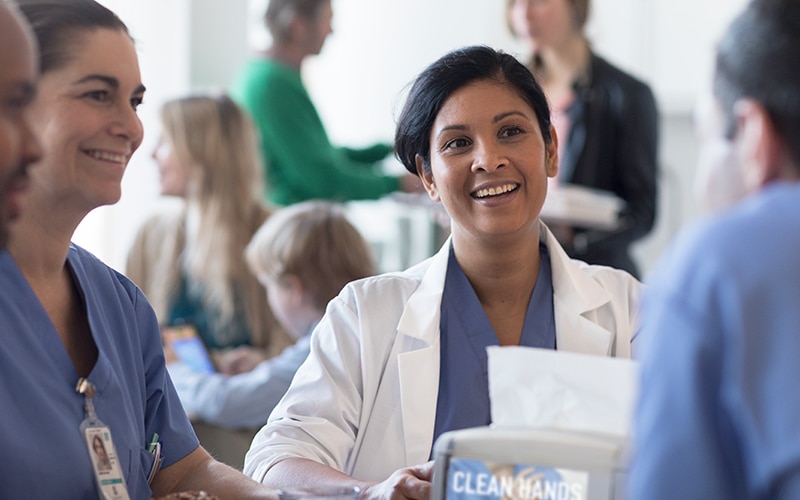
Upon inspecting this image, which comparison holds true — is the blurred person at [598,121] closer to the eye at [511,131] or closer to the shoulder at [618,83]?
the shoulder at [618,83]

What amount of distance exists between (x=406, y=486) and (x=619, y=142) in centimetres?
196

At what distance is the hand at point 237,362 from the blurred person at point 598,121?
95 centimetres

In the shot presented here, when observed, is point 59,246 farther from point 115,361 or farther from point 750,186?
point 750,186

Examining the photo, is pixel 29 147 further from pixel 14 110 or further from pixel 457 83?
pixel 457 83

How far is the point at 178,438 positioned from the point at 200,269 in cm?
160

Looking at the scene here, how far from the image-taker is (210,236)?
3139 mm

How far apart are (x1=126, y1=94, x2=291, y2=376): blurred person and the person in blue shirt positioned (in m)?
2.24

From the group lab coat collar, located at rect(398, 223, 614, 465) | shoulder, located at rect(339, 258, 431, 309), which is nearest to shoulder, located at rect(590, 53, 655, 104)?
lab coat collar, located at rect(398, 223, 614, 465)

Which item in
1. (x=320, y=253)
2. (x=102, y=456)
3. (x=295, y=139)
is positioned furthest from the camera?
(x=295, y=139)

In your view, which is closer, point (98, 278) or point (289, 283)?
point (98, 278)

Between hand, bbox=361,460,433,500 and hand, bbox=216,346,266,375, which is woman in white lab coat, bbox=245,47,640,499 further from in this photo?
hand, bbox=216,346,266,375

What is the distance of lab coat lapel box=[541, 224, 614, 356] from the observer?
5.41 ft

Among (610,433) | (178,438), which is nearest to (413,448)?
(178,438)

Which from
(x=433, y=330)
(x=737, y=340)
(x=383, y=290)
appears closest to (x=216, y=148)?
(x=383, y=290)
